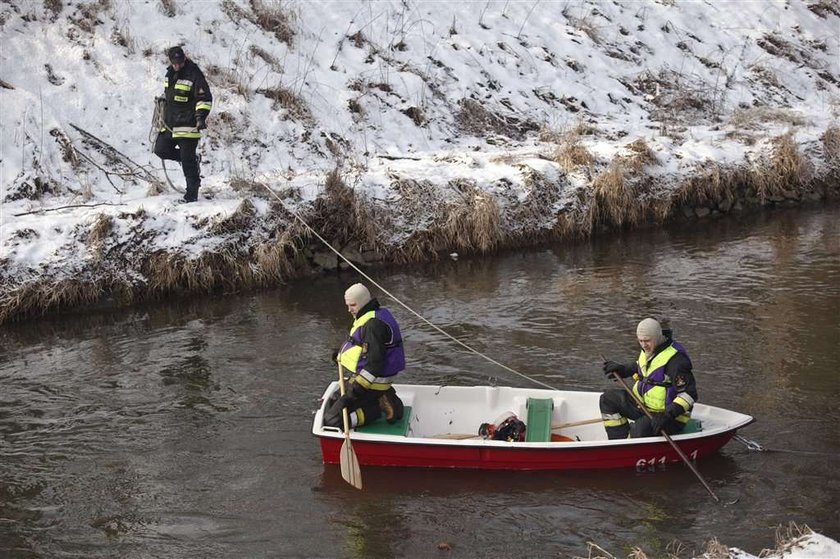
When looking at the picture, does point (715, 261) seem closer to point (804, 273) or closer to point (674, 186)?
point (804, 273)

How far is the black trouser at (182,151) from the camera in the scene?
13375mm

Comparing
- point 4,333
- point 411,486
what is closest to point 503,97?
point 4,333

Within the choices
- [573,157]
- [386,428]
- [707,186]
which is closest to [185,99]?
[386,428]

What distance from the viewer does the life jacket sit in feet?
27.6

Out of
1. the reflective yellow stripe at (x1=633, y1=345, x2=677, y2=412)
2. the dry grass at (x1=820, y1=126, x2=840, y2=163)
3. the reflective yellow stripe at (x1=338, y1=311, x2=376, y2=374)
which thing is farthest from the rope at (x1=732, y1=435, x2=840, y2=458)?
the dry grass at (x1=820, y1=126, x2=840, y2=163)

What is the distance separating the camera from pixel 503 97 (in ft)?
63.9

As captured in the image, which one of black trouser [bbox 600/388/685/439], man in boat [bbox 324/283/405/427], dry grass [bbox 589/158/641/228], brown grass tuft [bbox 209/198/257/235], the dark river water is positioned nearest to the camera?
the dark river water

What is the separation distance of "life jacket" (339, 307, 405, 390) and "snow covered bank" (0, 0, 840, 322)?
18.9 ft

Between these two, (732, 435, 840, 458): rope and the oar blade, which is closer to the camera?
the oar blade

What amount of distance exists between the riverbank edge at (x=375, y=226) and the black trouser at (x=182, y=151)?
76 cm

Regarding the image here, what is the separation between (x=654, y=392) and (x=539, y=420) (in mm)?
1172

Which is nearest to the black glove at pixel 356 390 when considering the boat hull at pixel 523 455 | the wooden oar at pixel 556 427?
the boat hull at pixel 523 455

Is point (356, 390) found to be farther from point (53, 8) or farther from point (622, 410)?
point (53, 8)

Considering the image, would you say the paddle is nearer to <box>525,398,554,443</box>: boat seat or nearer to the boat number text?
<box>525,398,554,443</box>: boat seat
